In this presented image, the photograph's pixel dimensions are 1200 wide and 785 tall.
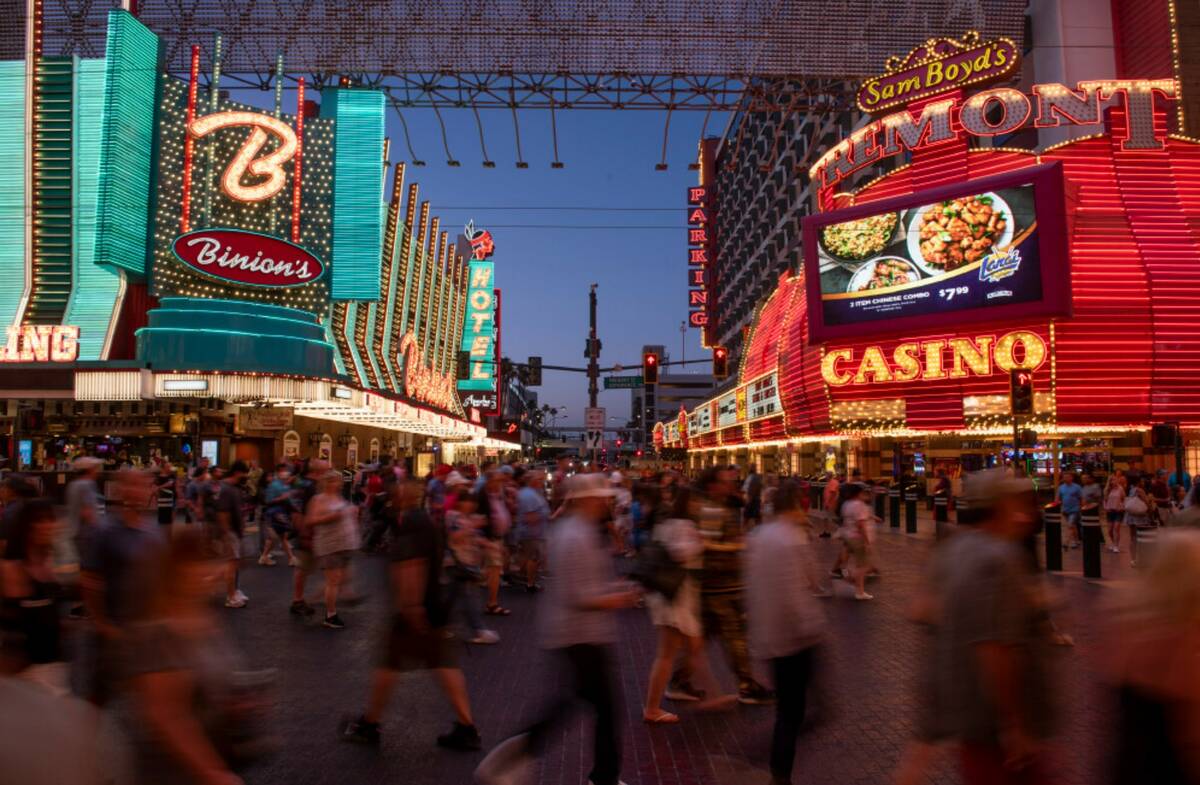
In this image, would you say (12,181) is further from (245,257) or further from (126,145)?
(245,257)

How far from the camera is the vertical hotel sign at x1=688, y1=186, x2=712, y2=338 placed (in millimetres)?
73312

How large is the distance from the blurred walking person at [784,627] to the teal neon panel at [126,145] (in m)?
26.2

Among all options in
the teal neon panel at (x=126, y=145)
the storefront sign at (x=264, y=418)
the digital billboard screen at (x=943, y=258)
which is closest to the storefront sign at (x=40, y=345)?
the teal neon panel at (x=126, y=145)

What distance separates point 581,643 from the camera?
5.02 m

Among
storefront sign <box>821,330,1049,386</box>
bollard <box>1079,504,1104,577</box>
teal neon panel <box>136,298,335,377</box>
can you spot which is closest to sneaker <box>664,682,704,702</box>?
bollard <box>1079,504,1104,577</box>

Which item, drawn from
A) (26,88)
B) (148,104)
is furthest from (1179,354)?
(26,88)

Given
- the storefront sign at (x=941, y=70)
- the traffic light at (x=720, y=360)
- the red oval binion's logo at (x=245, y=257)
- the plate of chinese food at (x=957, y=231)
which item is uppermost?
the storefront sign at (x=941, y=70)

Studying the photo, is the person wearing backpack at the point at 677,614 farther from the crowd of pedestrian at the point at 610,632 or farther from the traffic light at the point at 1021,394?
the traffic light at the point at 1021,394

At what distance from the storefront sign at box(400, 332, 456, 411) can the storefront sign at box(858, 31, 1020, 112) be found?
77.7 ft

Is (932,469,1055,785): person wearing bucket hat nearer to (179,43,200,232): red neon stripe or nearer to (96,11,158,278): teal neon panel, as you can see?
(96,11,158,278): teal neon panel

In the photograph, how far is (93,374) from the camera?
2552 cm

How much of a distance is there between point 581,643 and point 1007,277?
86.4ft

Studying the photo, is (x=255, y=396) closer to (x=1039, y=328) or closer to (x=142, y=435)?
(x=142, y=435)

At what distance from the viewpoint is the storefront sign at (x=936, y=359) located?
2812 centimetres
